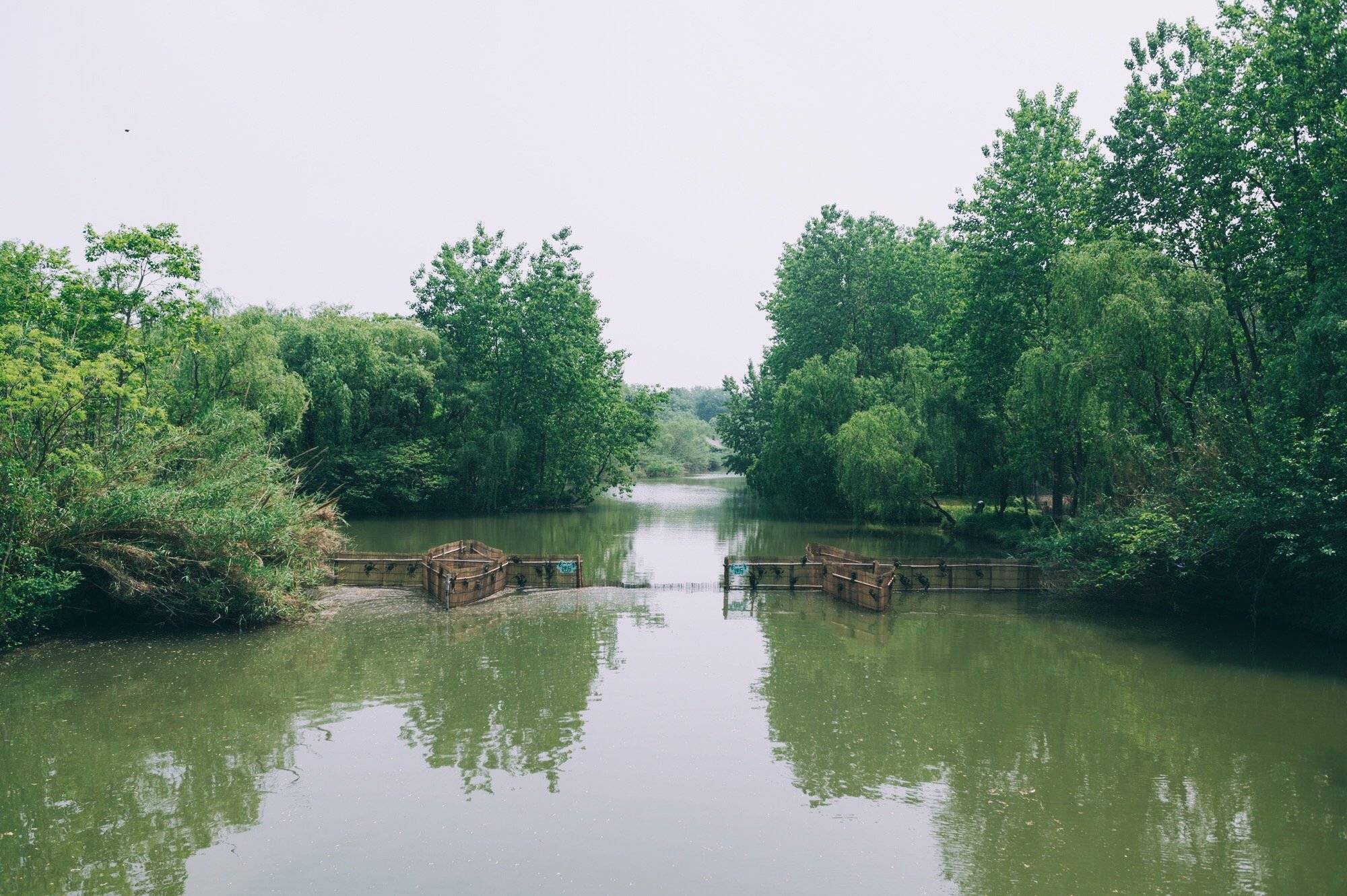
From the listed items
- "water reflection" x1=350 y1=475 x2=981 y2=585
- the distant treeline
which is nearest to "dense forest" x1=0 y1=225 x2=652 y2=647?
"water reflection" x1=350 y1=475 x2=981 y2=585

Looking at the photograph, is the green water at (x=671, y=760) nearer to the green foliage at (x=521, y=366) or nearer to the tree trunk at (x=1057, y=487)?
the tree trunk at (x=1057, y=487)

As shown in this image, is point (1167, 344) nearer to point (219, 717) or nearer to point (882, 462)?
point (882, 462)

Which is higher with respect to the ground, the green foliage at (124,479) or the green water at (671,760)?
the green foliage at (124,479)

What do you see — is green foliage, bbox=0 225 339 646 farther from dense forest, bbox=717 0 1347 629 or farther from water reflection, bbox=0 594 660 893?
dense forest, bbox=717 0 1347 629

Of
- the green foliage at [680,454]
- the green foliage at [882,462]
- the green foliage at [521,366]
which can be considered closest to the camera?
the green foliage at [882,462]

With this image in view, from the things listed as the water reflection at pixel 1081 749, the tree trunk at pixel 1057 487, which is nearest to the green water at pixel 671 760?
the water reflection at pixel 1081 749

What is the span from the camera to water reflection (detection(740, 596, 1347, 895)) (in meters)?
10.4

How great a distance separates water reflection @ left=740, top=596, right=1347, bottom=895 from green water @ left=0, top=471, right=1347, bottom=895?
0.06 metres

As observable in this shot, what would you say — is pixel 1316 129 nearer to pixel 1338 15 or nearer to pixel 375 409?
pixel 1338 15

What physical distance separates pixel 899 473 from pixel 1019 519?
630cm

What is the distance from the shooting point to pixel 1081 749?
14.0 m

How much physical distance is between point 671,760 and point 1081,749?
6.43 meters

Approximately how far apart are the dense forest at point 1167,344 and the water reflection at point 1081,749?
2782mm

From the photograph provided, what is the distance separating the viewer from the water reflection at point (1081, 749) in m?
10.4
